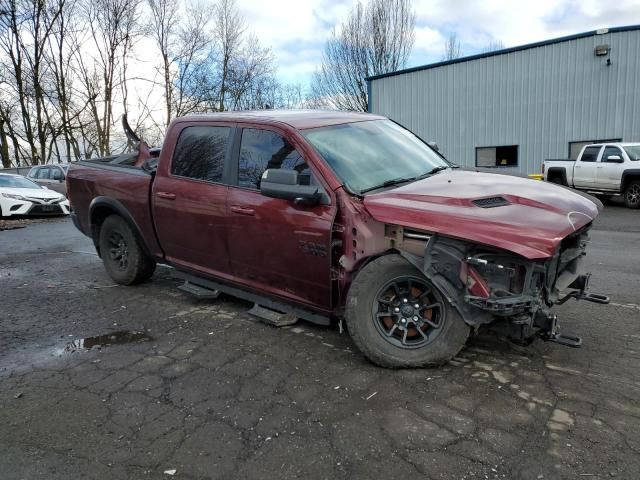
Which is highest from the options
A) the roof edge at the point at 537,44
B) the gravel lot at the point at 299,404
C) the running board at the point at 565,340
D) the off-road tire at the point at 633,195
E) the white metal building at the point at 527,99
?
the roof edge at the point at 537,44

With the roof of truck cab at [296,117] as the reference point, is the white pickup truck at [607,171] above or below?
below

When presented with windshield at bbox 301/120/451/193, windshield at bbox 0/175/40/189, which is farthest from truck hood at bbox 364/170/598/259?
windshield at bbox 0/175/40/189

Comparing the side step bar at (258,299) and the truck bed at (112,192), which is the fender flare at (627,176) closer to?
the side step bar at (258,299)

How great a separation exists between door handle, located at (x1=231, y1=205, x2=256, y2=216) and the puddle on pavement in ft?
4.42

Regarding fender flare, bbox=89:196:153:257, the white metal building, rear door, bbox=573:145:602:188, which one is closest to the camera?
fender flare, bbox=89:196:153:257

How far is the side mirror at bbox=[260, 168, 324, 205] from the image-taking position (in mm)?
3592

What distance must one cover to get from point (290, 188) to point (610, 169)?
14.0m

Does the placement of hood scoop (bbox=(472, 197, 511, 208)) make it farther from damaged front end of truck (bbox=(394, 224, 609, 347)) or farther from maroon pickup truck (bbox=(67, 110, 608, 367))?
damaged front end of truck (bbox=(394, 224, 609, 347))

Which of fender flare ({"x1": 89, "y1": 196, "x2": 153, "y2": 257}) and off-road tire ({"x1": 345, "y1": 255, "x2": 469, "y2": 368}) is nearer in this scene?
Answer: off-road tire ({"x1": 345, "y1": 255, "x2": 469, "y2": 368})

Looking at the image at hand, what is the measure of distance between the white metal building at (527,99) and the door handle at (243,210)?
19.6 meters

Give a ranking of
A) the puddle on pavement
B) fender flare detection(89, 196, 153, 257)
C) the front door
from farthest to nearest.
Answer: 1. fender flare detection(89, 196, 153, 257)
2. the puddle on pavement
3. the front door

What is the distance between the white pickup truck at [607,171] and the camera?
14078mm

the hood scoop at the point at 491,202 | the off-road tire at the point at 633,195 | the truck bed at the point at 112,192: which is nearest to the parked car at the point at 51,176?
the truck bed at the point at 112,192

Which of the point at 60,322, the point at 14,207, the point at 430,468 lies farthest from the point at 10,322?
the point at 14,207
